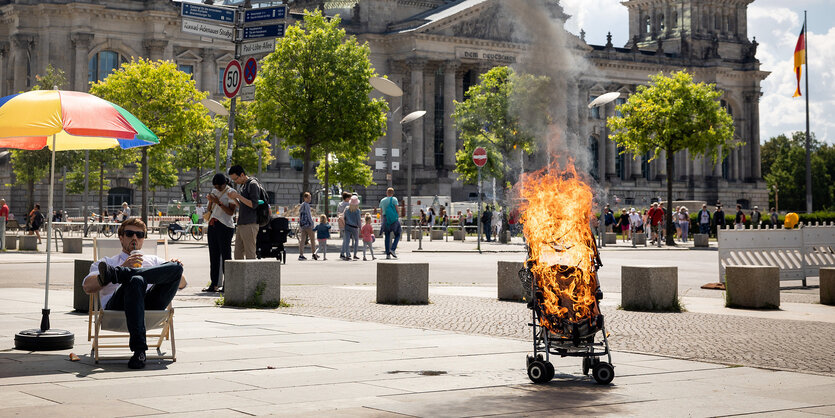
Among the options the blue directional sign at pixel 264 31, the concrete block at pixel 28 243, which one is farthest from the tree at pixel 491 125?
the blue directional sign at pixel 264 31

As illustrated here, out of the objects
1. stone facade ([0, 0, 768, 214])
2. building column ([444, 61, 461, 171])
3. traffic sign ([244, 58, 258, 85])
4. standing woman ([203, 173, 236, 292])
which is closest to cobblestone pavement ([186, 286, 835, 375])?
standing woman ([203, 173, 236, 292])

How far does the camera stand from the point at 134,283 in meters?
8.91

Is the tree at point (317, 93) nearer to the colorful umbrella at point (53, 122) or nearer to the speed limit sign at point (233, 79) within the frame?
the speed limit sign at point (233, 79)

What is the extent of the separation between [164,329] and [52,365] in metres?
1.00

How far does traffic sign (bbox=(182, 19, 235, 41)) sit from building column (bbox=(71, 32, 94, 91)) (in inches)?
2053

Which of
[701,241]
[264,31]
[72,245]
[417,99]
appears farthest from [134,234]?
[417,99]

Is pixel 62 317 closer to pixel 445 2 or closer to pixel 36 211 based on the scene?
pixel 36 211

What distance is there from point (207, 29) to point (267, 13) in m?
1.32

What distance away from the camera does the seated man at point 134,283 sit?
29.1ft

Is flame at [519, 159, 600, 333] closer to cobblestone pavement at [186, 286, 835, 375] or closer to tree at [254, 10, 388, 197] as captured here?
cobblestone pavement at [186, 286, 835, 375]

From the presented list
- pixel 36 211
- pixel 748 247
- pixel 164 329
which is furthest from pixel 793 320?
pixel 36 211

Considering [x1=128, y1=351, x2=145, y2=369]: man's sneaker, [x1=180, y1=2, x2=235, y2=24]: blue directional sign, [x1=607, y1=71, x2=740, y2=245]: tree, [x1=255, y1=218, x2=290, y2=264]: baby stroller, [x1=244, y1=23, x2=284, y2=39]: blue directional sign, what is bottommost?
[x1=128, y1=351, x2=145, y2=369]: man's sneaker

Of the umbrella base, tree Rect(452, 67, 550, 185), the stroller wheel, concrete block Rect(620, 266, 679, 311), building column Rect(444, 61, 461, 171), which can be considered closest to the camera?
the stroller wheel

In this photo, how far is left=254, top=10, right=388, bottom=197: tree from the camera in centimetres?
4569
